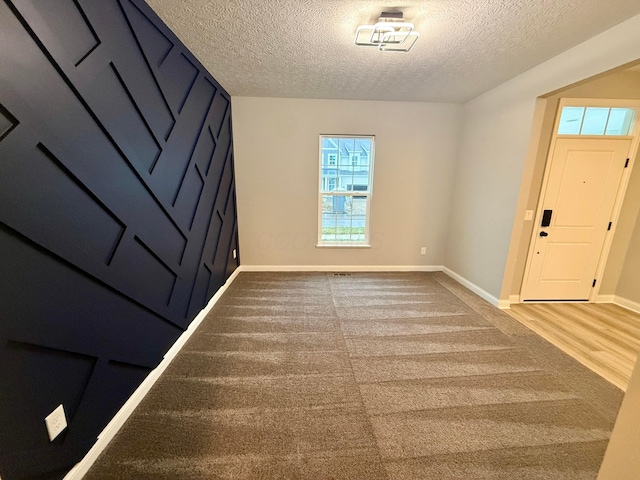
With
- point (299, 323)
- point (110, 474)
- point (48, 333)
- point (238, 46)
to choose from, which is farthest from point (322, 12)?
point (110, 474)

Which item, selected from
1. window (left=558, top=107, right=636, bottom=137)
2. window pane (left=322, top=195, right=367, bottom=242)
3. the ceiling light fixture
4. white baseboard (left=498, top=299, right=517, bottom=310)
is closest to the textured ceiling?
the ceiling light fixture

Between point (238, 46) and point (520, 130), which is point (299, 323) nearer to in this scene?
point (238, 46)

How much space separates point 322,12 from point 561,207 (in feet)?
10.5

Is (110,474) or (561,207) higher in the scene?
(561,207)

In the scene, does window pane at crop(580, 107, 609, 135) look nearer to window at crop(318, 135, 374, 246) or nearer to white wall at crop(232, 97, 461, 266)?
white wall at crop(232, 97, 461, 266)

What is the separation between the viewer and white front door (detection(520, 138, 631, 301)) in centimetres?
280

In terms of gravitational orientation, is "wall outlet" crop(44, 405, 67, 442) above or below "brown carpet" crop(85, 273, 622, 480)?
above

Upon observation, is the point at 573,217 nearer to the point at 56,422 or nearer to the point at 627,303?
the point at 627,303

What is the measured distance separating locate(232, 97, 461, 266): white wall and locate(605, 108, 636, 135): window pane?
1.58 meters

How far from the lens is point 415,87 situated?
314 cm

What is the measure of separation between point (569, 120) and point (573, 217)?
108 cm

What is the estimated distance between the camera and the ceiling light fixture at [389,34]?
1.79m

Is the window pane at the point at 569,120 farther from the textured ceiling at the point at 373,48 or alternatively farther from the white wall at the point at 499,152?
the textured ceiling at the point at 373,48

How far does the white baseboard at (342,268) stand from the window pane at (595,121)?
2.40 metres
